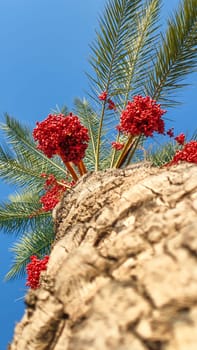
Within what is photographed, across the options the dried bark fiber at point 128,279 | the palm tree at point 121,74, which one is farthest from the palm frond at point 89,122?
the dried bark fiber at point 128,279

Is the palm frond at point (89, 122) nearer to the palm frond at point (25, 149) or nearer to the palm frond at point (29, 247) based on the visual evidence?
the palm frond at point (25, 149)

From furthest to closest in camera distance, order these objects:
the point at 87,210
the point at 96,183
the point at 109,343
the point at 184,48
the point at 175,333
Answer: the point at 184,48
the point at 96,183
the point at 87,210
the point at 109,343
the point at 175,333

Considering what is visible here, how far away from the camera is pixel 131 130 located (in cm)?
543

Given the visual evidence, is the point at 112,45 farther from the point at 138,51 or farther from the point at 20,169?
the point at 20,169

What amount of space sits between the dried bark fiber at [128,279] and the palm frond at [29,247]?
274 inches

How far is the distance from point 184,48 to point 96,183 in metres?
3.61

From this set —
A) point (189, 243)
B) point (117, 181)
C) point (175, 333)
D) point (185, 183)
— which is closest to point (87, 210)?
point (117, 181)

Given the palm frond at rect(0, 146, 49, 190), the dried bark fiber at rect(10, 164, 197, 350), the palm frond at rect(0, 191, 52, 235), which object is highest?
the palm frond at rect(0, 146, 49, 190)

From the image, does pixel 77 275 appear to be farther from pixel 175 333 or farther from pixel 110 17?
pixel 110 17

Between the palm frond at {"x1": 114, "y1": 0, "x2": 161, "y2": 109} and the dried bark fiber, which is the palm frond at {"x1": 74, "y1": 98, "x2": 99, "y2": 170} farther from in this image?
the dried bark fiber

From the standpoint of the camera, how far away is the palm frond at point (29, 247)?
10.5 metres

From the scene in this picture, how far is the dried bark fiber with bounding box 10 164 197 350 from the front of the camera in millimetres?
1814

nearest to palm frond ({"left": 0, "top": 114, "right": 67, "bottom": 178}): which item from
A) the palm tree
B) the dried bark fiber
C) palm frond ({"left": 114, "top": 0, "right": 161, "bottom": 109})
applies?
the palm tree

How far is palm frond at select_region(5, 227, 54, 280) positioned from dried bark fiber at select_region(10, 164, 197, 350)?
696 centimetres
